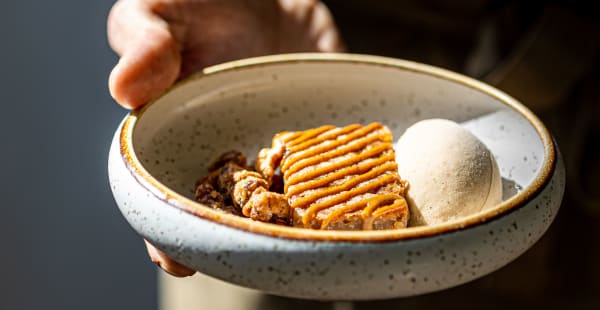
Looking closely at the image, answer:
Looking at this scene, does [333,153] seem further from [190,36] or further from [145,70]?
A: [190,36]

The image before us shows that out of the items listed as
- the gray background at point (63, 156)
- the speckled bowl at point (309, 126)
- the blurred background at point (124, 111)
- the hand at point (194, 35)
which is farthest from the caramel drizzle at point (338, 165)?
the gray background at point (63, 156)

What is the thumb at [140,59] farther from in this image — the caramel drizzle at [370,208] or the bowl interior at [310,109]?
the caramel drizzle at [370,208]

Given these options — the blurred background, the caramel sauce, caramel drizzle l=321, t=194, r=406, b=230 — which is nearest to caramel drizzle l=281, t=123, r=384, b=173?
the caramel sauce

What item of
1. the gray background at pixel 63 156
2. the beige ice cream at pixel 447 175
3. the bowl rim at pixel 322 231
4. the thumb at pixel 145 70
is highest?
the thumb at pixel 145 70

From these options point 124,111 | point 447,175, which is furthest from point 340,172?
point 124,111

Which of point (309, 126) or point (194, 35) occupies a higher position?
point (194, 35)

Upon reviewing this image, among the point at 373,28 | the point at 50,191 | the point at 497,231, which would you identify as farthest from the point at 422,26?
the point at 50,191

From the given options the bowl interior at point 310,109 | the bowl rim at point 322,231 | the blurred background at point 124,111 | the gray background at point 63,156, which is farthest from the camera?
the gray background at point 63,156
